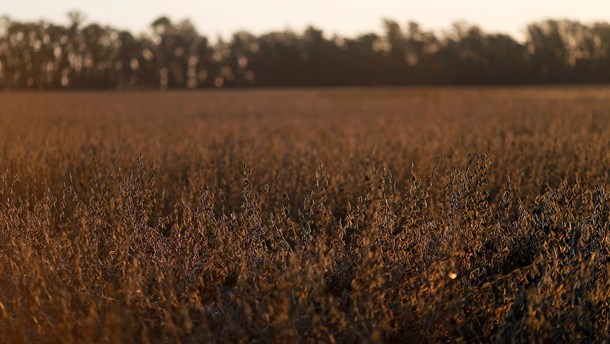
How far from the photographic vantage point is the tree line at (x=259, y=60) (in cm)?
7144

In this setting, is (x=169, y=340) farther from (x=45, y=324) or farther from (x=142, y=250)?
(x=142, y=250)

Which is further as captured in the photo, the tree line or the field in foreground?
the tree line

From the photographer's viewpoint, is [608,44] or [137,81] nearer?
[137,81]

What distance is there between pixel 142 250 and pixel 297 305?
1320 millimetres

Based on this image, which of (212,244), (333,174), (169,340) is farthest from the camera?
(333,174)

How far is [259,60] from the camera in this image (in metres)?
73.4

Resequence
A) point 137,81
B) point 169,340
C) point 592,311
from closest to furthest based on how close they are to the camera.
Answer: point 169,340 → point 592,311 → point 137,81

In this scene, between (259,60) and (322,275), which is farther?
(259,60)

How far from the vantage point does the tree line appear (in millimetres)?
71438

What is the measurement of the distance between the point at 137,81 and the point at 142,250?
71.3 m

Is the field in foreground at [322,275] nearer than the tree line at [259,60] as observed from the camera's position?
Yes

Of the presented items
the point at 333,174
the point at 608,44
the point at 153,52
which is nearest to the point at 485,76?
the point at 608,44

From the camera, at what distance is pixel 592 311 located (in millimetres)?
3111

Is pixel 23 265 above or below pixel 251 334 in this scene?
above
